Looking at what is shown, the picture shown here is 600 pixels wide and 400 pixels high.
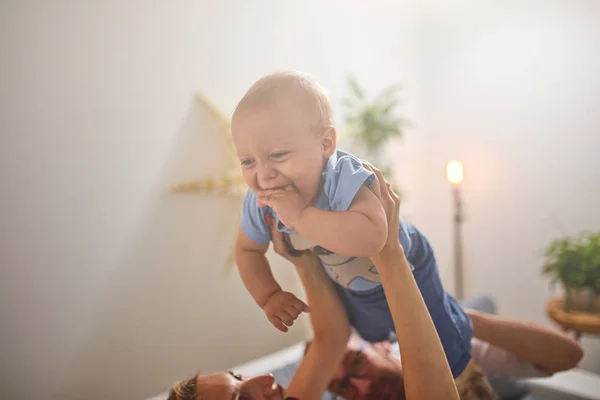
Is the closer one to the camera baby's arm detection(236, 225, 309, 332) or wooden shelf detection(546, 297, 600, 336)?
baby's arm detection(236, 225, 309, 332)

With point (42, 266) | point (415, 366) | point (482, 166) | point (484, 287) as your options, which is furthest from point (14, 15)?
point (484, 287)

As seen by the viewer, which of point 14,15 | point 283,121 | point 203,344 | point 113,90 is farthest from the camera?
point 113,90

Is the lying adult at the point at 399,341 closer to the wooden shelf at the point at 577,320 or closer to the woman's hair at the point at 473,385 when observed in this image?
the woman's hair at the point at 473,385

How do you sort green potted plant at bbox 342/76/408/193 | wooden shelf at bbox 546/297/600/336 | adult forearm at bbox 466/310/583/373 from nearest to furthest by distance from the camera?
1. adult forearm at bbox 466/310/583/373
2. wooden shelf at bbox 546/297/600/336
3. green potted plant at bbox 342/76/408/193

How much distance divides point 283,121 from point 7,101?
661 millimetres

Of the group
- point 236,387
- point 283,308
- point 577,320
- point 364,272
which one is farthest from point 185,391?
point 577,320

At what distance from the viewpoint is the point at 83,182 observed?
92 cm

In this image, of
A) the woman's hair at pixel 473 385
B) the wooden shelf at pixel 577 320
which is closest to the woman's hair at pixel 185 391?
the woman's hair at pixel 473 385

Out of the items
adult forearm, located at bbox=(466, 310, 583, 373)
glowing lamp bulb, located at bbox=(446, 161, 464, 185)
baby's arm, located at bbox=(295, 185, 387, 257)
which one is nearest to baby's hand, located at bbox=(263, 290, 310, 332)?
baby's arm, located at bbox=(295, 185, 387, 257)

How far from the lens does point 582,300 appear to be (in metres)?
1.52

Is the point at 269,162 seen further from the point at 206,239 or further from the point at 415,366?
the point at 206,239

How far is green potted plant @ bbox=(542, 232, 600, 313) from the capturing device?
1.50 meters

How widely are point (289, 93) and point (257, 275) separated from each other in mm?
234

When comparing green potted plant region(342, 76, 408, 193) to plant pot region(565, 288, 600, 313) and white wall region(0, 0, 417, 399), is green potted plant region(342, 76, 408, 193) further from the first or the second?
plant pot region(565, 288, 600, 313)
